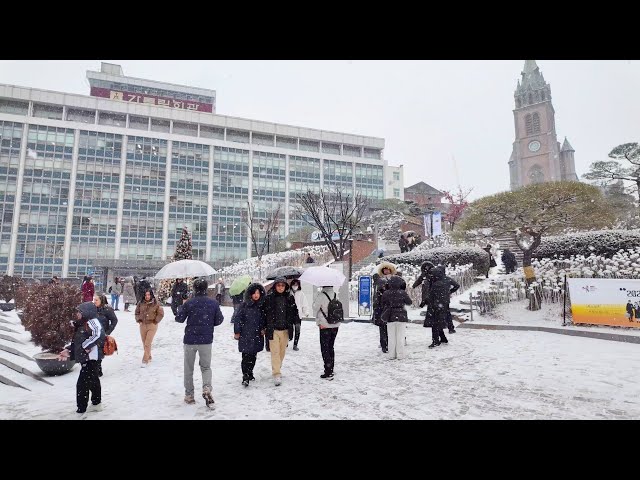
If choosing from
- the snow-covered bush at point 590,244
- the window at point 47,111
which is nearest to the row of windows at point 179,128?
the window at point 47,111

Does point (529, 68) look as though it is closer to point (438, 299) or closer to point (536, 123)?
point (536, 123)

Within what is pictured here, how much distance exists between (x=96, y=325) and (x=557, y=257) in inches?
607

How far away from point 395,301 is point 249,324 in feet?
9.99

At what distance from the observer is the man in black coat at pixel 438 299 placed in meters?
8.30

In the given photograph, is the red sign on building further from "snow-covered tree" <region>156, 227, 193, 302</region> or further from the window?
"snow-covered tree" <region>156, 227, 193, 302</region>

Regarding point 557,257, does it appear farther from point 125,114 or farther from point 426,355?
point 125,114

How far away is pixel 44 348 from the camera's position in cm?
738

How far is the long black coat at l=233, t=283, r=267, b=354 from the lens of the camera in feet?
19.1

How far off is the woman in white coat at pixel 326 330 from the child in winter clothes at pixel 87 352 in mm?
3244

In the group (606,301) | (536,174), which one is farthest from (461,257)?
(536,174)

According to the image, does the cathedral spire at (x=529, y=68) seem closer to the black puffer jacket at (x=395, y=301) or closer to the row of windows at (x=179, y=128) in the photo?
the row of windows at (x=179, y=128)

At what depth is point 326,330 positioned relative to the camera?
6.26 meters
